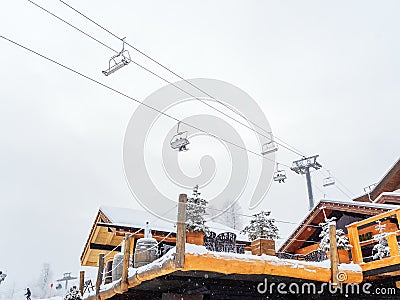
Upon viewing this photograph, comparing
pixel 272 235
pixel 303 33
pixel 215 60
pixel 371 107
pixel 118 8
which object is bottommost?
pixel 272 235

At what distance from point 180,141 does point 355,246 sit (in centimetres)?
520

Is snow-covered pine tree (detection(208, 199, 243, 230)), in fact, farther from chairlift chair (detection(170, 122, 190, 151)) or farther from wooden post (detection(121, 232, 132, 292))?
chairlift chair (detection(170, 122, 190, 151))

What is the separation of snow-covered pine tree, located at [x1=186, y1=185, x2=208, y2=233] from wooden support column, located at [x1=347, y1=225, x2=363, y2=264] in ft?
10.2

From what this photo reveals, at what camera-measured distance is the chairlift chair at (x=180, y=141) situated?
11.0 meters

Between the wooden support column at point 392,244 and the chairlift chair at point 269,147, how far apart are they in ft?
20.6

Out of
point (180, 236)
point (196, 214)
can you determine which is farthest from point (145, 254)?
point (180, 236)

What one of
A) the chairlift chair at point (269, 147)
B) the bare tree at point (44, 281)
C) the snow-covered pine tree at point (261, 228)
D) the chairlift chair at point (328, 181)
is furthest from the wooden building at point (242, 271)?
the bare tree at point (44, 281)

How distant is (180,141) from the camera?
36.3 ft

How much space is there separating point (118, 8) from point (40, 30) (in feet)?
6.45

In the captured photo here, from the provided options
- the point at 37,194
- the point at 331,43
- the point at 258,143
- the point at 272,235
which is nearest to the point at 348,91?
the point at 331,43

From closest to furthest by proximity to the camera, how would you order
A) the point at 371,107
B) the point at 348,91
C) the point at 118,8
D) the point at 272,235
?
the point at 272,235 → the point at 118,8 → the point at 348,91 → the point at 371,107

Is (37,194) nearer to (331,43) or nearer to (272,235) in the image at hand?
(331,43)

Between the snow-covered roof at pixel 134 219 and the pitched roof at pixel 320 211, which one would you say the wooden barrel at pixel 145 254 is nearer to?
the snow-covered roof at pixel 134 219

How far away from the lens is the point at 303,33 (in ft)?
46.2
